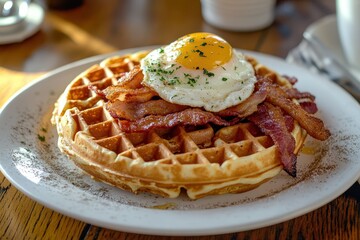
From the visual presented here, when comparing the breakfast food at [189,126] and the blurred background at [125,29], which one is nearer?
the breakfast food at [189,126]

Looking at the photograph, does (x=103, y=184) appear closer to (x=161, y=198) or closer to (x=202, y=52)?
(x=161, y=198)

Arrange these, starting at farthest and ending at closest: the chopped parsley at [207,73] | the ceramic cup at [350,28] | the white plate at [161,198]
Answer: the ceramic cup at [350,28] → the chopped parsley at [207,73] → the white plate at [161,198]

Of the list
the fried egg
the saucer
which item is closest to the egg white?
the fried egg

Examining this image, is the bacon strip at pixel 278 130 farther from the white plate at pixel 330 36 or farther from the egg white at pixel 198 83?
the white plate at pixel 330 36

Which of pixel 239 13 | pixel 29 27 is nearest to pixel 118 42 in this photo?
pixel 29 27

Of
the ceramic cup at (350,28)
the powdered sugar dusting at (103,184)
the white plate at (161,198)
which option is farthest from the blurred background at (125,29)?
the powdered sugar dusting at (103,184)

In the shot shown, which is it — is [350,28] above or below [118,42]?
above
